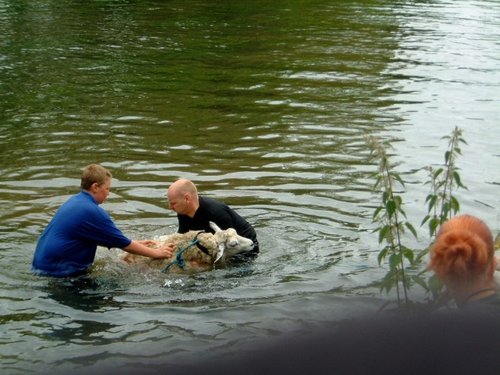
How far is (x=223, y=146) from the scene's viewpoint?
1352cm

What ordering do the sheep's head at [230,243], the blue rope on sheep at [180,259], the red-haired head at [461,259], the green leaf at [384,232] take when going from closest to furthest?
1. the red-haired head at [461,259]
2. the green leaf at [384,232]
3. the blue rope on sheep at [180,259]
4. the sheep's head at [230,243]

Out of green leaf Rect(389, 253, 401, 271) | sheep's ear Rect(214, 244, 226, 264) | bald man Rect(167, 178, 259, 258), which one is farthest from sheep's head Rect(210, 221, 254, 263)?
green leaf Rect(389, 253, 401, 271)

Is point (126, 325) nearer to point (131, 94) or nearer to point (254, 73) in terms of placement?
point (131, 94)

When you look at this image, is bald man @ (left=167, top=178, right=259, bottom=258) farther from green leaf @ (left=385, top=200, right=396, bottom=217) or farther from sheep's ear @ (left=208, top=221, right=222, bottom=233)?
green leaf @ (left=385, top=200, right=396, bottom=217)

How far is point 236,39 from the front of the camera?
2322cm

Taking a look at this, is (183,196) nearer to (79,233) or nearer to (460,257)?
(79,233)

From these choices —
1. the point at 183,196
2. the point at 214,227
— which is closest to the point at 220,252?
the point at 214,227

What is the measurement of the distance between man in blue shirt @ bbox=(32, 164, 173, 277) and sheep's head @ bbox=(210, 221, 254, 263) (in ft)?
2.86

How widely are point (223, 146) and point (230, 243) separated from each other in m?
4.89

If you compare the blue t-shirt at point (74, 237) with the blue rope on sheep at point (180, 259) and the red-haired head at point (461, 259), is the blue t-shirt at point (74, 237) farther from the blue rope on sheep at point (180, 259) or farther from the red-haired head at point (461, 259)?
the red-haired head at point (461, 259)

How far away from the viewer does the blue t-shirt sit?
27.0 feet

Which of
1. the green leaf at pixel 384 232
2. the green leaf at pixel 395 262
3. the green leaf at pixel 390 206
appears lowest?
the green leaf at pixel 395 262

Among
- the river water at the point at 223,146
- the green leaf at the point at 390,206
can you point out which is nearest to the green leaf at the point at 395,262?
the green leaf at the point at 390,206

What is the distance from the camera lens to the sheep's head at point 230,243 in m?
8.77
